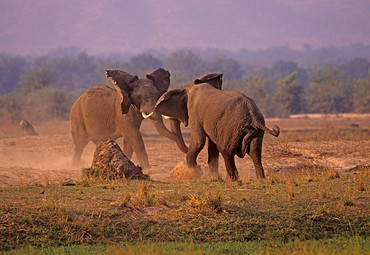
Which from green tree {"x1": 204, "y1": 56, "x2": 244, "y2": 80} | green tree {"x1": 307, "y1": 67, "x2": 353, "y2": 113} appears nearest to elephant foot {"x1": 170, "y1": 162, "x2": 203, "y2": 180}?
green tree {"x1": 307, "y1": 67, "x2": 353, "y2": 113}

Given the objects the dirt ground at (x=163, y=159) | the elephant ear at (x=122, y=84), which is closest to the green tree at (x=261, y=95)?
the dirt ground at (x=163, y=159)

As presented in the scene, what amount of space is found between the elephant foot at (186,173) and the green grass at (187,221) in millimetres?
2557

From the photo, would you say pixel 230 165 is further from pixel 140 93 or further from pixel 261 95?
pixel 261 95

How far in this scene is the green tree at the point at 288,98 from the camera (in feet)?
177

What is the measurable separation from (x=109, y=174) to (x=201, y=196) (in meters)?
3.36

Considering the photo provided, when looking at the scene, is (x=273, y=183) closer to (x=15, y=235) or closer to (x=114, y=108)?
(x=15, y=235)

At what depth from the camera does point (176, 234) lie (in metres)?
7.84

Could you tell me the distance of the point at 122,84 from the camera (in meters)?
14.5

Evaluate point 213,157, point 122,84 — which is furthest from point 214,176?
point 122,84

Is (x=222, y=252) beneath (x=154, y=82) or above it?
beneath

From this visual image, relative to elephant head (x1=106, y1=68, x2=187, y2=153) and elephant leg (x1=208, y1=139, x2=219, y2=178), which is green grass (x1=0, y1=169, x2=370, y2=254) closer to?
elephant leg (x1=208, y1=139, x2=219, y2=178)

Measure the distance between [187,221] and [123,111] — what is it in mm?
6396

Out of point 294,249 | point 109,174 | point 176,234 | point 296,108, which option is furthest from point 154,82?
point 296,108

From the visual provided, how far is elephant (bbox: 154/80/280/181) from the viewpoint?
10680mm
